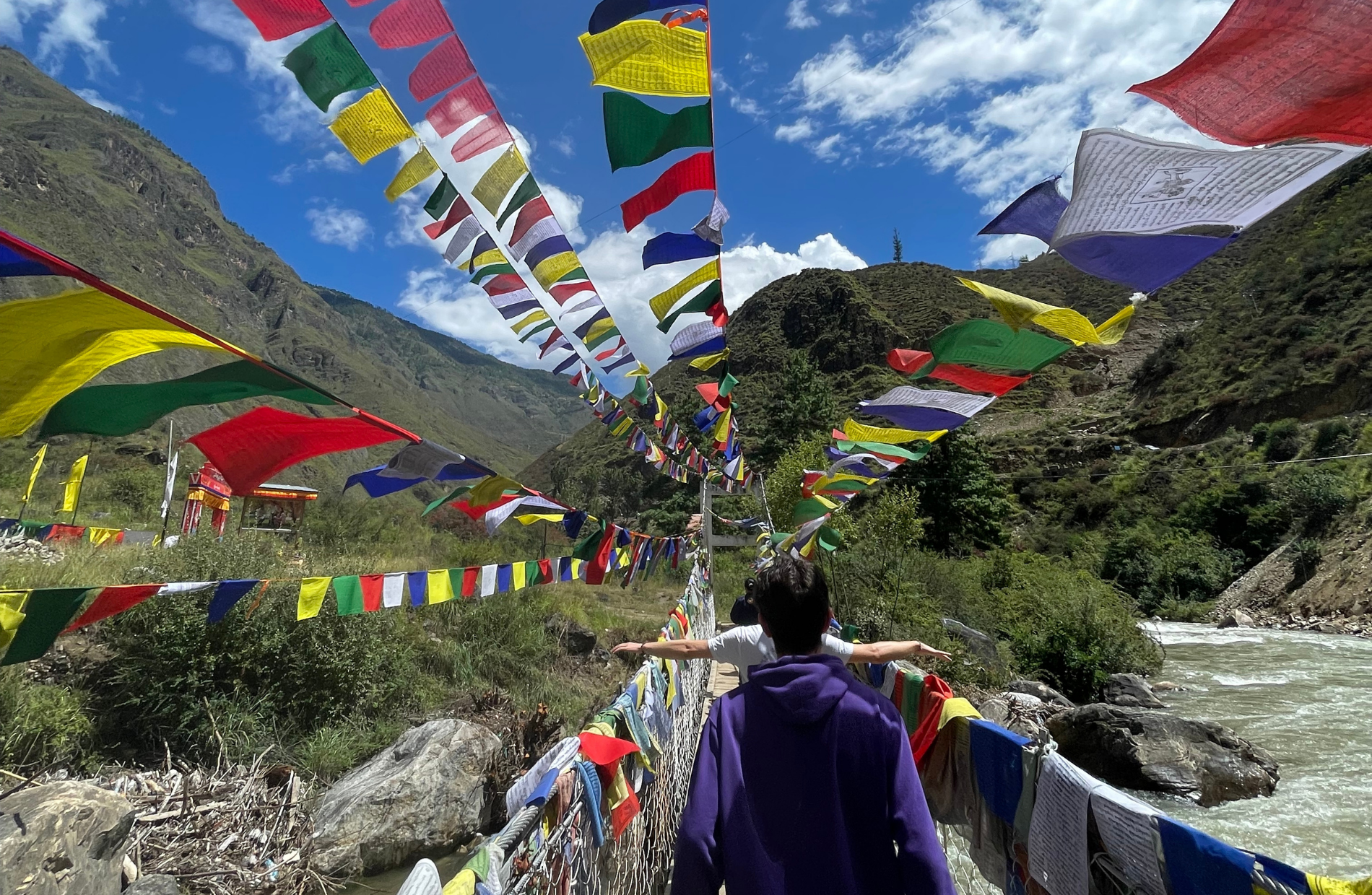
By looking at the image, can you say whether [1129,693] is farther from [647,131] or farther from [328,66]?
[328,66]

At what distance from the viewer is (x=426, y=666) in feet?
29.9

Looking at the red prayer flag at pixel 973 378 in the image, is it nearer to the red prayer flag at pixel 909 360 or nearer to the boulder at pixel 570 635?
the red prayer flag at pixel 909 360

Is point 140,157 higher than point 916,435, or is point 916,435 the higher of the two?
point 140,157

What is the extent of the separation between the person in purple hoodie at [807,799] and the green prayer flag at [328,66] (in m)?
3.56

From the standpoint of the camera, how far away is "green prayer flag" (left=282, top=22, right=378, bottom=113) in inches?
127

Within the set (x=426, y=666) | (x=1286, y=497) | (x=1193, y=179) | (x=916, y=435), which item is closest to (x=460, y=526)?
(x=426, y=666)

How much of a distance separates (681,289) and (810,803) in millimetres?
4716

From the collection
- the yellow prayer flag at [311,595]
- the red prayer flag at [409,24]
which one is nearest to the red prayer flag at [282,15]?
the red prayer flag at [409,24]

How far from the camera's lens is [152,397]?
7.56ft

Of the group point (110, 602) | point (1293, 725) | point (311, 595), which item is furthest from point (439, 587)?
point (1293, 725)

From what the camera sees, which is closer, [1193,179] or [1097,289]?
[1193,179]

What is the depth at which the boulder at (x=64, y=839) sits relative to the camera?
133 inches

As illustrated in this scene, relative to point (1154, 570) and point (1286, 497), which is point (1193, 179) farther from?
point (1286, 497)

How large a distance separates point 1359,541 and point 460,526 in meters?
24.5
